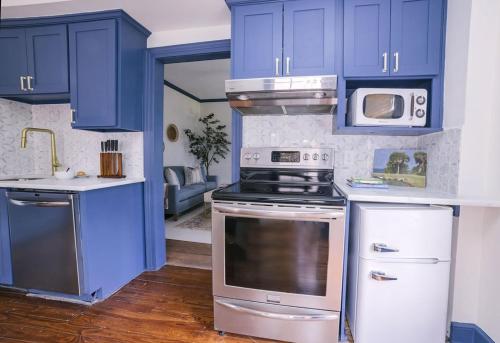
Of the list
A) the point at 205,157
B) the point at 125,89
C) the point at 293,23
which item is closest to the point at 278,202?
the point at 293,23

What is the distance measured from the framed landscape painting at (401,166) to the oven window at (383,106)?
0.39 meters

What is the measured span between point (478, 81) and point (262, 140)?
1446mm

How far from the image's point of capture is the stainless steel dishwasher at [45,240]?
1.78 m

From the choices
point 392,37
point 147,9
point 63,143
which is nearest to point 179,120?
point 63,143

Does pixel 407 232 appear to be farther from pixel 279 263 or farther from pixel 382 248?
pixel 279 263

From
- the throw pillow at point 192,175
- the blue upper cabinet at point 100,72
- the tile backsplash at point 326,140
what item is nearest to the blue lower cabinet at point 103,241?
the blue upper cabinet at point 100,72

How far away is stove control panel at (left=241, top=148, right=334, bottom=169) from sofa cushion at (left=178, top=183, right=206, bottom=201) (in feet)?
7.84

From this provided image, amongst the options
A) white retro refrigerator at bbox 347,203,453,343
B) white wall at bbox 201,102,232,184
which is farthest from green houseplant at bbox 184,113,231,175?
white retro refrigerator at bbox 347,203,453,343

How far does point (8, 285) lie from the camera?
1.99 m

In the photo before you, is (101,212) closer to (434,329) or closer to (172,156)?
(434,329)

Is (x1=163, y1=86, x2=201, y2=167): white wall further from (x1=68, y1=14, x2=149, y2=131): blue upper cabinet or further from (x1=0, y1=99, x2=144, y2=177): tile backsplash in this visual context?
(x1=68, y1=14, x2=149, y2=131): blue upper cabinet

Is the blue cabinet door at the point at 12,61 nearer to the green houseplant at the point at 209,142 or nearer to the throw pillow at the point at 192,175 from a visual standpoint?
the throw pillow at the point at 192,175

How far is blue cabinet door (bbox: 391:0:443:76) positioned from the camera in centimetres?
163

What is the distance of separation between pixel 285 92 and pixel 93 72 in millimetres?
1639
